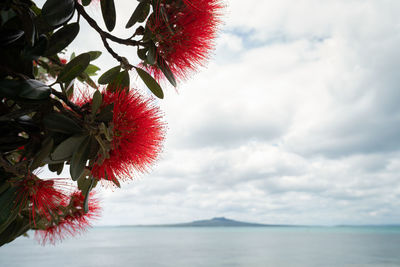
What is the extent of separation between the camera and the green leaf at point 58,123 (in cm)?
67

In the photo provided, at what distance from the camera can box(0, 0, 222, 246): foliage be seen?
2.26 ft

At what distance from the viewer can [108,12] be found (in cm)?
85

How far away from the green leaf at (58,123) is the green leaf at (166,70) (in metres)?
0.31

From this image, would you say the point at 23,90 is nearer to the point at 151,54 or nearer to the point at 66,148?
the point at 66,148

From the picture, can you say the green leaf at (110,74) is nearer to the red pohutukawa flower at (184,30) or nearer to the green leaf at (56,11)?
the red pohutukawa flower at (184,30)

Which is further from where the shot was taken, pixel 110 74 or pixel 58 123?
pixel 110 74

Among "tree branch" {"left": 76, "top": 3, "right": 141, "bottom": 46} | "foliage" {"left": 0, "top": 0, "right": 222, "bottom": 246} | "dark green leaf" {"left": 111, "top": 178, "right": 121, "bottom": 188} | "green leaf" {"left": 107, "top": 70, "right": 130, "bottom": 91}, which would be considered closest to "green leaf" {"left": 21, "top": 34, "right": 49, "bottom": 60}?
"foliage" {"left": 0, "top": 0, "right": 222, "bottom": 246}

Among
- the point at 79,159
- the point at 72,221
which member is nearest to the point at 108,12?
the point at 79,159

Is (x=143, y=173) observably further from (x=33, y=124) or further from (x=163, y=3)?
(x=163, y=3)

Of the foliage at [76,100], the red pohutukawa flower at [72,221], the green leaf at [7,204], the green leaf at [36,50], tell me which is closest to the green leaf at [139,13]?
the foliage at [76,100]

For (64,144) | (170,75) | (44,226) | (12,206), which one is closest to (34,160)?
(64,144)

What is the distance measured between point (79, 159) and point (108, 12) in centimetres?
39

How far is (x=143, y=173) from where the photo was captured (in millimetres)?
888

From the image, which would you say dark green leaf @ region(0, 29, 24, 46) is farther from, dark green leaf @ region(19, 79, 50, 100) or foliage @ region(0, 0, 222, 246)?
dark green leaf @ region(19, 79, 50, 100)
